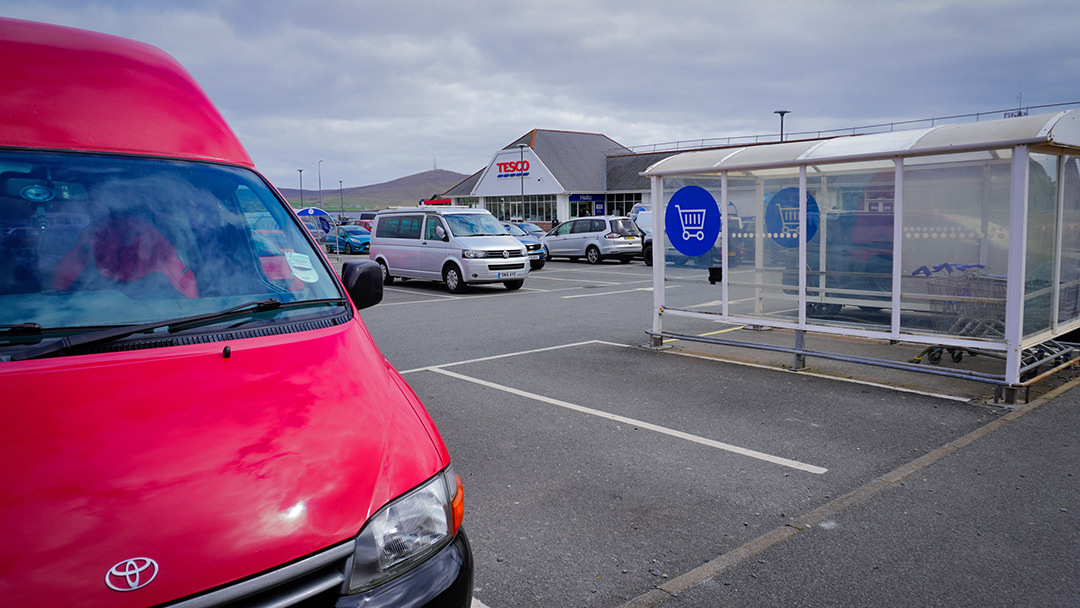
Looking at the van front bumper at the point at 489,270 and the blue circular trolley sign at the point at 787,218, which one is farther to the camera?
the van front bumper at the point at 489,270

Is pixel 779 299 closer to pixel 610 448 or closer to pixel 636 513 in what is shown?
pixel 610 448

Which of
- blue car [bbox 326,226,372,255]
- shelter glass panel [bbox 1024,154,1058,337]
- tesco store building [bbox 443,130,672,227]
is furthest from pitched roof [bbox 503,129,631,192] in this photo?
shelter glass panel [bbox 1024,154,1058,337]

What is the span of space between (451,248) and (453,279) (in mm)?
721

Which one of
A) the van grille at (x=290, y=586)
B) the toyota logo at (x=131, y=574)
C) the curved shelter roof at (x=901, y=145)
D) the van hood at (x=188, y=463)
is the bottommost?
the van grille at (x=290, y=586)

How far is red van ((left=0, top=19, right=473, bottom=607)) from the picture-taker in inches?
72.1

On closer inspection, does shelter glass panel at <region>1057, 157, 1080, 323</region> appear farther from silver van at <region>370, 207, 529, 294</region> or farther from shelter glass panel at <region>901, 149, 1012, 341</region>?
silver van at <region>370, 207, 529, 294</region>

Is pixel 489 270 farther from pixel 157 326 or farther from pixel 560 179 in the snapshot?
pixel 560 179

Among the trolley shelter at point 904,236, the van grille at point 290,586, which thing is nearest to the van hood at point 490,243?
the trolley shelter at point 904,236

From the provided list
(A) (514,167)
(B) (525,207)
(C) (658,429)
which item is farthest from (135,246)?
(B) (525,207)

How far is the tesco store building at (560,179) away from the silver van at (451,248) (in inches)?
1471

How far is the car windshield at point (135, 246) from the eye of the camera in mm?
2648

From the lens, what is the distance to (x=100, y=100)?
3150mm

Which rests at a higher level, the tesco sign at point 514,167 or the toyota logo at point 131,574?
the tesco sign at point 514,167

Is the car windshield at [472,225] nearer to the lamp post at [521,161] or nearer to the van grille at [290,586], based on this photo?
the van grille at [290,586]
